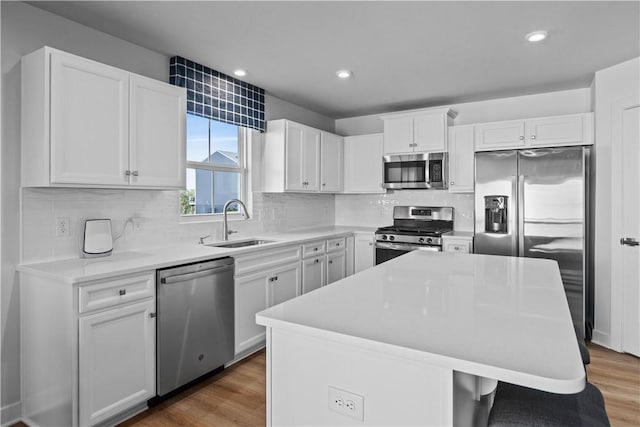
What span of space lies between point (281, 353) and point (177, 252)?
5.95ft

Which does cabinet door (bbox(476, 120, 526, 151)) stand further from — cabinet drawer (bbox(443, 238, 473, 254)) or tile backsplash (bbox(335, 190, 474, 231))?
cabinet drawer (bbox(443, 238, 473, 254))

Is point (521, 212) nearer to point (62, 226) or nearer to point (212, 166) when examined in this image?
point (212, 166)

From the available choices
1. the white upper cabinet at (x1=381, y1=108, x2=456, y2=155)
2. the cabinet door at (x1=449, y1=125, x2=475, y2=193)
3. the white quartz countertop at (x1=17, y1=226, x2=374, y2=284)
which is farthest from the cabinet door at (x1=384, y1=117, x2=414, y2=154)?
the white quartz countertop at (x1=17, y1=226, x2=374, y2=284)

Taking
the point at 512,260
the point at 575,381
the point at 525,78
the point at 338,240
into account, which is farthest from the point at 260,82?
the point at 575,381


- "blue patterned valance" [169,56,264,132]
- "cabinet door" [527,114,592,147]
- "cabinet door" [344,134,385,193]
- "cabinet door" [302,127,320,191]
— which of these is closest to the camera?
"blue patterned valance" [169,56,264,132]

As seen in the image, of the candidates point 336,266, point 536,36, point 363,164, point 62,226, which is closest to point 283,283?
point 336,266

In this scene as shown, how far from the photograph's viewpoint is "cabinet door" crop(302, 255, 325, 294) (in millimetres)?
3789

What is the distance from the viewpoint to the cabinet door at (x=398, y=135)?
14.8 feet

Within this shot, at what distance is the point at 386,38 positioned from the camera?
2.81 metres

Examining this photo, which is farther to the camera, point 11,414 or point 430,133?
point 430,133

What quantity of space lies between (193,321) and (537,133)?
3.51 metres

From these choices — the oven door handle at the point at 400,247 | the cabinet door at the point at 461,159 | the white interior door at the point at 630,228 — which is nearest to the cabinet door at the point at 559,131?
the white interior door at the point at 630,228

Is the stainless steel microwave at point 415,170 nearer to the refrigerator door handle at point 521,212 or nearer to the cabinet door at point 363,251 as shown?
the cabinet door at point 363,251

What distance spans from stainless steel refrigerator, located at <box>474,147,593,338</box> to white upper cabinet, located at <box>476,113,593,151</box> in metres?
0.20
